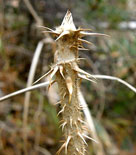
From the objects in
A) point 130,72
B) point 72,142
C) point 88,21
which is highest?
point 88,21

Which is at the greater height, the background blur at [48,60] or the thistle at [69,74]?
the background blur at [48,60]

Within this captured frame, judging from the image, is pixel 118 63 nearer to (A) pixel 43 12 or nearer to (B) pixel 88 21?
(B) pixel 88 21

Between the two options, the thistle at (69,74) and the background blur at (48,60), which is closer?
the thistle at (69,74)

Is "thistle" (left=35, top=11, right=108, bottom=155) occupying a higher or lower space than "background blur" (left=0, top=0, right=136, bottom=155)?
lower

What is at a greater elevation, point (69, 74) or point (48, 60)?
point (48, 60)

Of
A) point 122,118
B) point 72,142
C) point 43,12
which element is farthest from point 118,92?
point 72,142
